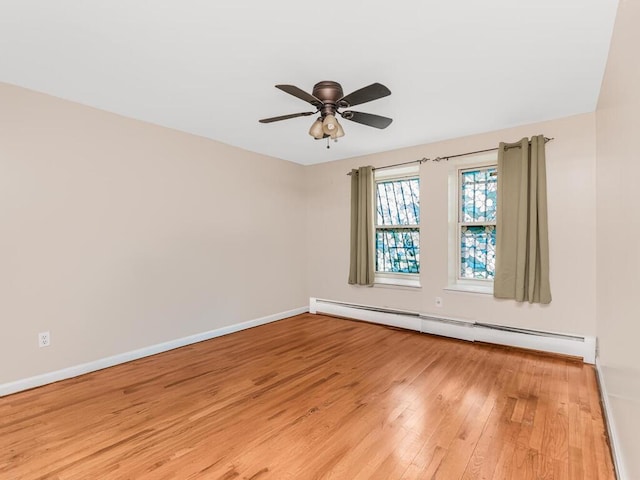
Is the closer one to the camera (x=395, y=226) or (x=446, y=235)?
(x=446, y=235)

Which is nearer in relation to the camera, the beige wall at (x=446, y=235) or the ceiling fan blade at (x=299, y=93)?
the ceiling fan blade at (x=299, y=93)

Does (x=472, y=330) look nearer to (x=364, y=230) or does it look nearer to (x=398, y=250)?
(x=398, y=250)

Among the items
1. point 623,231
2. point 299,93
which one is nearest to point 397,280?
point 623,231

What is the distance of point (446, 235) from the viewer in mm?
4117

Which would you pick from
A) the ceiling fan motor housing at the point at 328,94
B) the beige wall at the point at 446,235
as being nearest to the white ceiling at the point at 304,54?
the ceiling fan motor housing at the point at 328,94

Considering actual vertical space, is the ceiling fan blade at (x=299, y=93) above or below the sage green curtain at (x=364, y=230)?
above

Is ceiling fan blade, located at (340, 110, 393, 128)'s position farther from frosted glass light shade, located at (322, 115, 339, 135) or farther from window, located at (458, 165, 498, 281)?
window, located at (458, 165, 498, 281)

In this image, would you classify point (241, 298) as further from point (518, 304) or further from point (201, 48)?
point (518, 304)

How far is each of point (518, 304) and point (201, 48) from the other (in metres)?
3.89

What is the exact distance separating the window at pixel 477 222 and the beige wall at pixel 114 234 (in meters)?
2.74

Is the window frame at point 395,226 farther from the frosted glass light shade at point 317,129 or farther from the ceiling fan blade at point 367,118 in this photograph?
the frosted glass light shade at point 317,129

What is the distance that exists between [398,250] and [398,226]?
14.1 inches

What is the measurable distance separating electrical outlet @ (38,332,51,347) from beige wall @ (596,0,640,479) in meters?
3.91

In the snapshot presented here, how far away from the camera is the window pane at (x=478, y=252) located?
3992 mm
